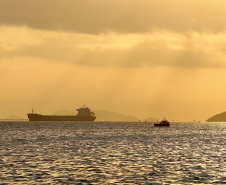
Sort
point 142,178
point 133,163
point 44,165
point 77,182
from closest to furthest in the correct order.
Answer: point 77,182 → point 142,178 → point 44,165 → point 133,163

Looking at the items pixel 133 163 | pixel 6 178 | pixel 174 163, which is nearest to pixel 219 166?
pixel 174 163

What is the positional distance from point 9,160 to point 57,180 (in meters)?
20.2

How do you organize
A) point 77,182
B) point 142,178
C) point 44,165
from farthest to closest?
point 44,165 < point 142,178 < point 77,182

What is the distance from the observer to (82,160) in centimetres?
6156

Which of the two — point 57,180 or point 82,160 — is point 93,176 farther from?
point 82,160

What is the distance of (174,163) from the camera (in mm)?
58938

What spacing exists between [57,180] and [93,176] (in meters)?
4.56

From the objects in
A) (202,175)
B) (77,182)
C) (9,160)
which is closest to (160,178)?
(202,175)

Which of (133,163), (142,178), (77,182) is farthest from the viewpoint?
(133,163)

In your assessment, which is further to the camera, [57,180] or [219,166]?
[219,166]

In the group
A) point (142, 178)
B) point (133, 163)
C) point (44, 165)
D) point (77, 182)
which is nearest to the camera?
point (77, 182)

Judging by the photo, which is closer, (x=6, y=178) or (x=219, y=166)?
(x=6, y=178)

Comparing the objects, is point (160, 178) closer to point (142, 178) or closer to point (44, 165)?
point (142, 178)

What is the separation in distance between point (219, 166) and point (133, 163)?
1127 centimetres
